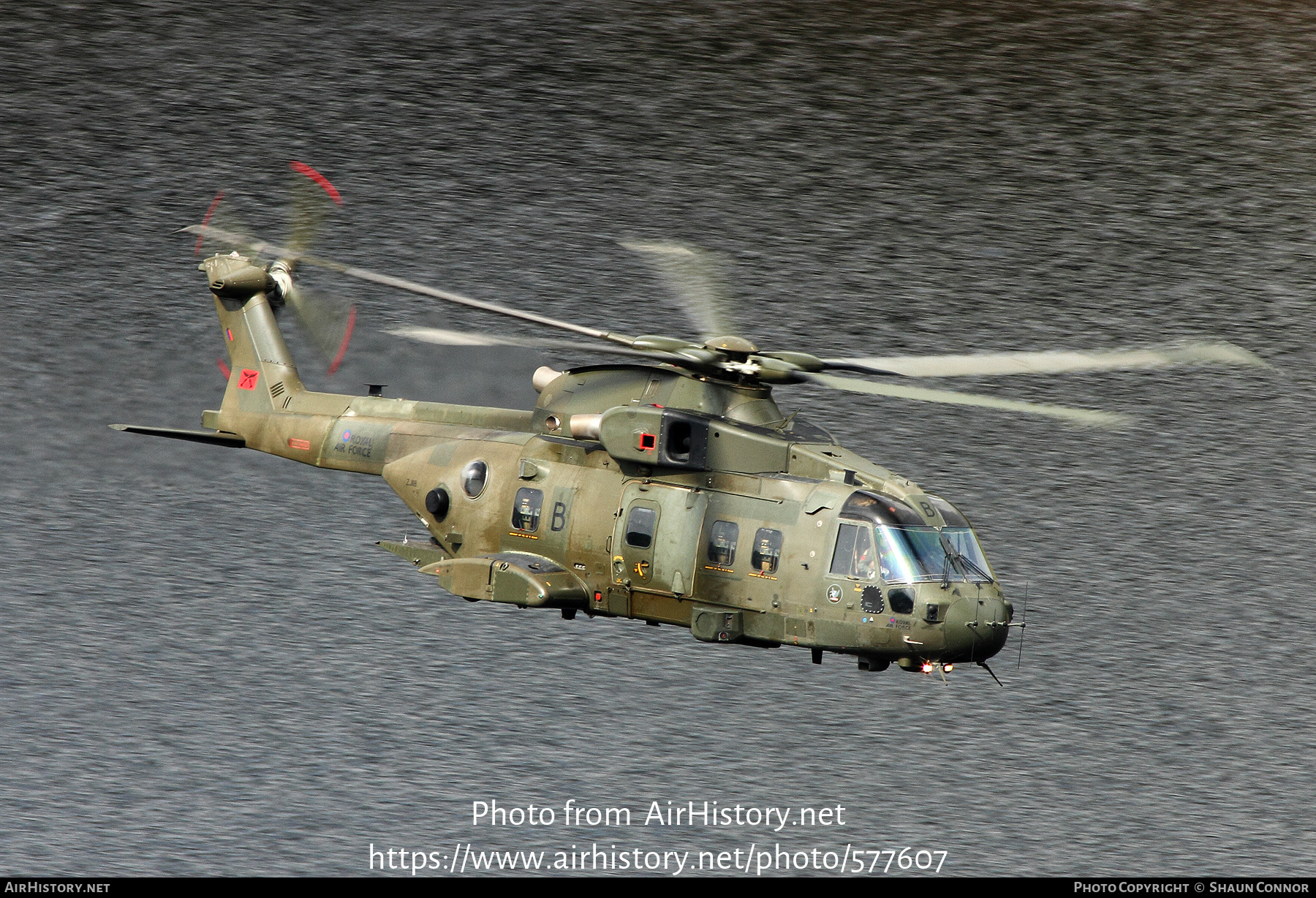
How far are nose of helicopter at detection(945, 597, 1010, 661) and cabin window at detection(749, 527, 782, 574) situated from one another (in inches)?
76.7

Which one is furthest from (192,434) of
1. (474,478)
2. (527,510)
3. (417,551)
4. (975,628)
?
(975,628)

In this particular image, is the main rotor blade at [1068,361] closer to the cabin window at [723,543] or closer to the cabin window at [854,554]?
the cabin window at [854,554]

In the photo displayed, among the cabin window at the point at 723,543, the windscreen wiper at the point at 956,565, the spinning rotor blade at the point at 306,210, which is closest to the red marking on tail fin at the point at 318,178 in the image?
the spinning rotor blade at the point at 306,210

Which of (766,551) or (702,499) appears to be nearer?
(766,551)

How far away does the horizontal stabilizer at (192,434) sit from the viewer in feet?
56.9

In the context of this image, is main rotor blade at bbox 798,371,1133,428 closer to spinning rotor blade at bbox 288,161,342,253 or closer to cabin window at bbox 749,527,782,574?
cabin window at bbox 749,527,782,574

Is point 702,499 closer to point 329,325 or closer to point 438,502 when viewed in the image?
point 438,502

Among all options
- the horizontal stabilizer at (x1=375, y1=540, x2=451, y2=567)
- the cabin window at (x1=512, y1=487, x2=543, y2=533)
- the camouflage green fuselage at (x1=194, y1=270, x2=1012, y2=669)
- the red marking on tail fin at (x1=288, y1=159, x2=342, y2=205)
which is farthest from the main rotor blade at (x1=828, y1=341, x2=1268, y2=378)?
the red marking on tail fin at (x1=288, y1=159, x2=342, y2=205)

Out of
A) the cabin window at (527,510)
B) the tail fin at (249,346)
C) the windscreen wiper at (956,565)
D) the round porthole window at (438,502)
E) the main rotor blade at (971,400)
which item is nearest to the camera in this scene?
the main rotor blade at (971,400)

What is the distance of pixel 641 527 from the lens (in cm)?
1470

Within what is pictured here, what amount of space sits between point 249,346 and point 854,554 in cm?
1008

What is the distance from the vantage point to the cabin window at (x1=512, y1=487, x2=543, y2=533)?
15562 millimetres

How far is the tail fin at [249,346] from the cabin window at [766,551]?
788 centimetres

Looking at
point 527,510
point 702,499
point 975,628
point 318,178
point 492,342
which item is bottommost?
point 975,628
